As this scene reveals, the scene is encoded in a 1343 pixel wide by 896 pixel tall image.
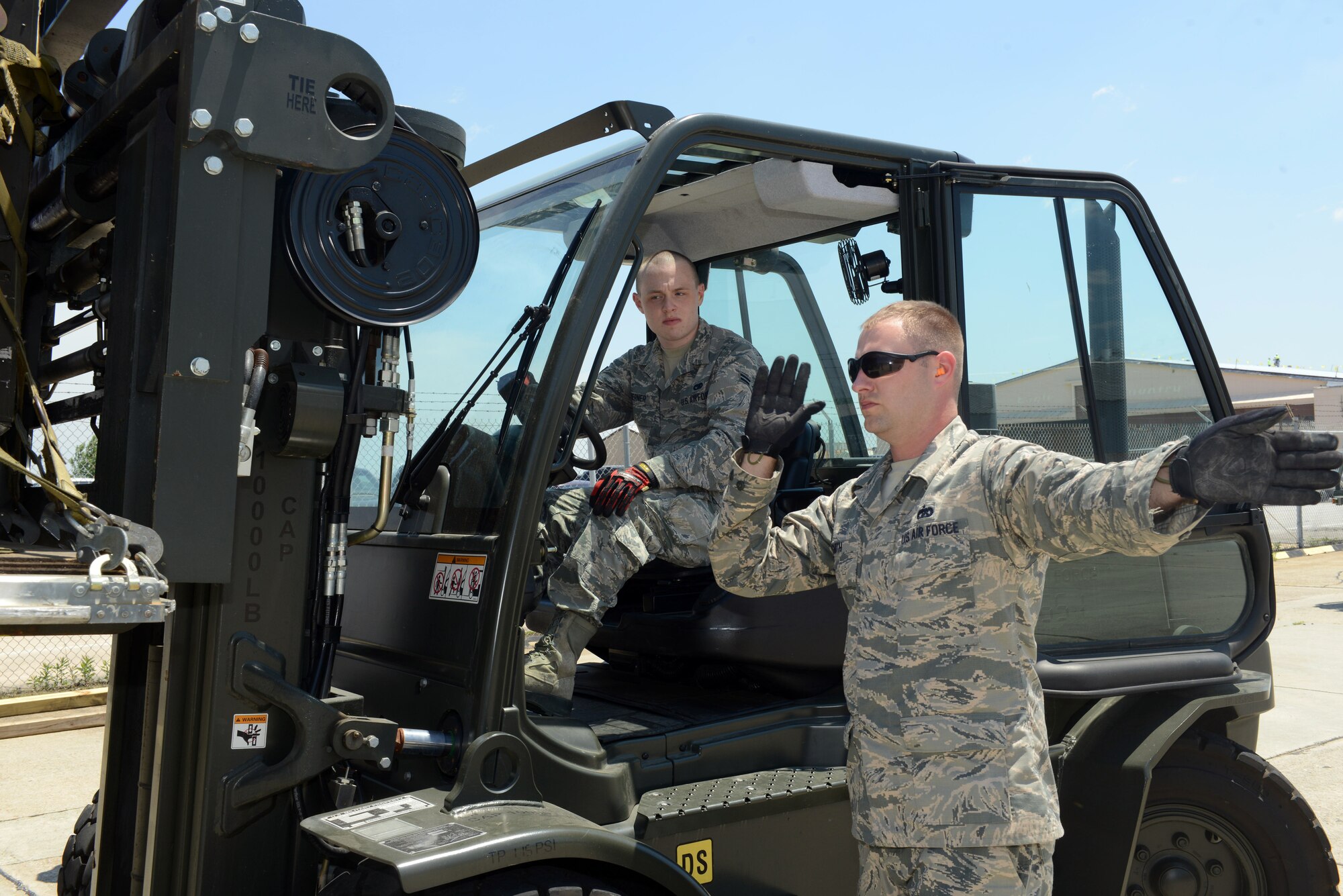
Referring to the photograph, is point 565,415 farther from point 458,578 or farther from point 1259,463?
point 1259,463

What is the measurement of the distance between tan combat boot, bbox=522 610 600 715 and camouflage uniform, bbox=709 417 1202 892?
1.77 ft

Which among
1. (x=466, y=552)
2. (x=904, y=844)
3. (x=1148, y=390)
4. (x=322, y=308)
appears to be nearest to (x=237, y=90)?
(x=322, y=308)

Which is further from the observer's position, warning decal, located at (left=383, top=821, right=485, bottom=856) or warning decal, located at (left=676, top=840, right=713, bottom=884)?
warning decal, located at (left=676, top=840, right=713, bottom=884)

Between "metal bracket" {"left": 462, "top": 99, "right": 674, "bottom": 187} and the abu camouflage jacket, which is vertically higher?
"metal bracket" {"left": 462, "top": 99, "right": 674, "bottom": 187}

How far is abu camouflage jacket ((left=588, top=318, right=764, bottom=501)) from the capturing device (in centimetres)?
324

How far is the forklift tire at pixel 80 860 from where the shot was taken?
329 centimetres

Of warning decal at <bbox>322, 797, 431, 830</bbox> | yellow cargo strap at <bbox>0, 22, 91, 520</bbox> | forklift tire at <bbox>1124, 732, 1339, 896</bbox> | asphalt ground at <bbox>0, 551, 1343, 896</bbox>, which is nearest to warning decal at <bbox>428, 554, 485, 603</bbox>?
warning decal at <bbox>322, 797, 431, 830</bbox>

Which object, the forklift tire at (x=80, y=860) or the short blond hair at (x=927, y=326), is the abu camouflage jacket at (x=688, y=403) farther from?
the forklift tire at (x=80, y=860)

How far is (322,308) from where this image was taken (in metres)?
2.46

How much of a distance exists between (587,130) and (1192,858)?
300 centimetres

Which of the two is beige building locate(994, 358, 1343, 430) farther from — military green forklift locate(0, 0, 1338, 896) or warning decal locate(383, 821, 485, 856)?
warning decal locate(383, 821, 485, 856)

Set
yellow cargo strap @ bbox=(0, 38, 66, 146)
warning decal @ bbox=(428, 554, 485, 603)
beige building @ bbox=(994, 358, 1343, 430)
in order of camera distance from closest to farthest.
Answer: yellow cargo strap @ bbox=(0, 38, 66, 146), warning decal @ bbox=(428, 554, 485, 603), beige building @ bbox=(994, 358, 1343, 430)

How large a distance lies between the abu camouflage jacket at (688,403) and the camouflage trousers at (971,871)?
1188 mm

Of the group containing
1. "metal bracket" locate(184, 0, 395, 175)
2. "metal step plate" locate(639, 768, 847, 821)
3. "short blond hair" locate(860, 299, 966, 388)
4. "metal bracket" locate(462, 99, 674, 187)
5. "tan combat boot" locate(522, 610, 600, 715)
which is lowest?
"metal step plate" locate(639, 768, 847, 821)
